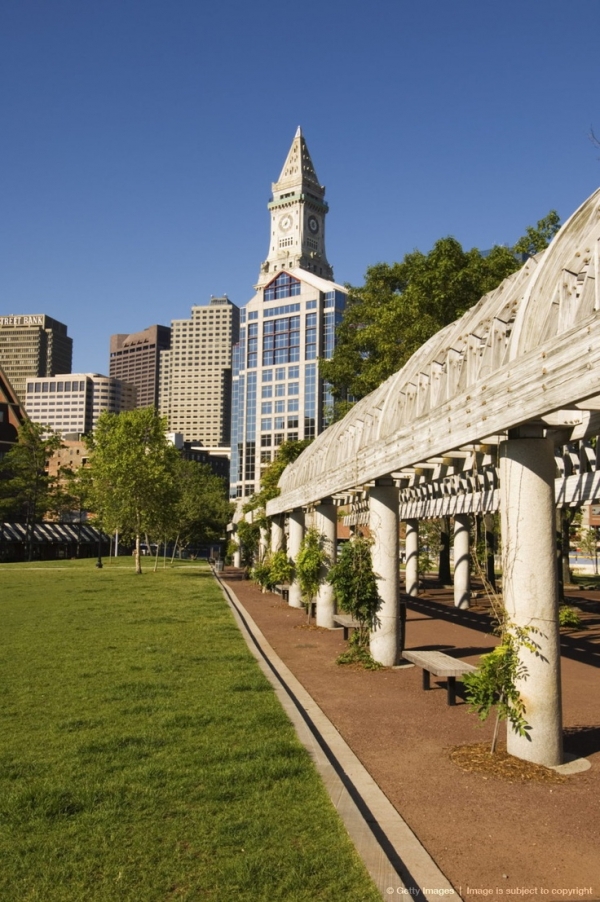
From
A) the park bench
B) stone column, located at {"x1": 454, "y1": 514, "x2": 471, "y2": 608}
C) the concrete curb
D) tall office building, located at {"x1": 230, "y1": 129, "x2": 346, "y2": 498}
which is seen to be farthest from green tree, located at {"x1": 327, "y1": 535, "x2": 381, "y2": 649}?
tall office building, located at {"x1": 230, "y1": 129, "x2": 346, "y2": 498}

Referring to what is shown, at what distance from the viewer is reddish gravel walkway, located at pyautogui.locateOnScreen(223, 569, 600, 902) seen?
4547 mm

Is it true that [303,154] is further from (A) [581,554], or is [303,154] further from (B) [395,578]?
(B) [395,578]

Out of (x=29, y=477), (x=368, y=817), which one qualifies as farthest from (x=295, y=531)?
(x=29, y=477)

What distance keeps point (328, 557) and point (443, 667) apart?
8176 mm

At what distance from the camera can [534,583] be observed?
6848 millimetres

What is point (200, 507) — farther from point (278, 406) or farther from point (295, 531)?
point (278, 406)

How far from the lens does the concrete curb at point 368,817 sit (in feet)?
13.9

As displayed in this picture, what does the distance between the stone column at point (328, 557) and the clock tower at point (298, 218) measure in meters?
159

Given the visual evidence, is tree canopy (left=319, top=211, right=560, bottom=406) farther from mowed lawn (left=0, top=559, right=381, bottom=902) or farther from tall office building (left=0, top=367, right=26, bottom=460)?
tall office building (left=0, top=367, right=26, bottom=460)

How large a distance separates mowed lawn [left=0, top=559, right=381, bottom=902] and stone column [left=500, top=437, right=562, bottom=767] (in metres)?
2.13

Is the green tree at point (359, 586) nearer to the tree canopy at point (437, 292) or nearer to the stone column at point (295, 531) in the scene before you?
the stone column at point (295, 531)

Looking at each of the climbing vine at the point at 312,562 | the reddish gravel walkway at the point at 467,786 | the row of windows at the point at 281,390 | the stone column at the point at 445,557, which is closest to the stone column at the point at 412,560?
the stone column at the point at 445,557

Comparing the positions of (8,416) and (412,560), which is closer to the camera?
(412,560)

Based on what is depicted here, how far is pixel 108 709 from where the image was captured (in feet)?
27.2
